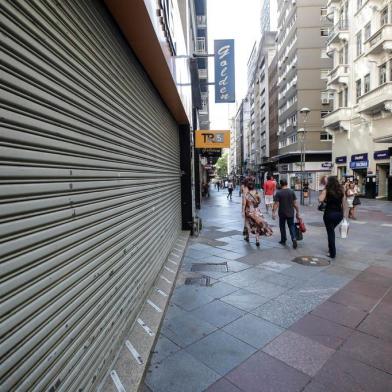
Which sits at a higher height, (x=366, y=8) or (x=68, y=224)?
(x=366, y=8)

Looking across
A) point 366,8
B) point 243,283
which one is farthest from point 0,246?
point 366,8

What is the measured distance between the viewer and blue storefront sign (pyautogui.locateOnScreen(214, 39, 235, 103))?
11727 millimetres

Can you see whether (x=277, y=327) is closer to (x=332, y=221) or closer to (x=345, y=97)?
(x=332, y=221)

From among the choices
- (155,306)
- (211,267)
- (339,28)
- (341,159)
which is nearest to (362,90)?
(341,159)

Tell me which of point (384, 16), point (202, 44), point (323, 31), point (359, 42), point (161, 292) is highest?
point (323, 31)

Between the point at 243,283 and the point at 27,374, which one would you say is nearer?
the point at 27,374

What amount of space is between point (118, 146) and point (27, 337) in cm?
225

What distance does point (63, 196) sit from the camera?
2107 millimetres

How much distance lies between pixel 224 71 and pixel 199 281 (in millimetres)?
9300

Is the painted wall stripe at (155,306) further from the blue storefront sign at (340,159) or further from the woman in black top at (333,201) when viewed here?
the blue storefront sign at (340,159)

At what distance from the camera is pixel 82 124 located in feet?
8.05

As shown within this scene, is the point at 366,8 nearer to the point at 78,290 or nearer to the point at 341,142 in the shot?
the point at 341,142

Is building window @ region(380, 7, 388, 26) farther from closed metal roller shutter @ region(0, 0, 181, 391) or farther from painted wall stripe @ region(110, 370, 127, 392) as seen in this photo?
painted wall stripe @ region(110, 370, 127, 392)

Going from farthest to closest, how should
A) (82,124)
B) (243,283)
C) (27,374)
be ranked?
(243,283)
(82,124)
(27,374)
